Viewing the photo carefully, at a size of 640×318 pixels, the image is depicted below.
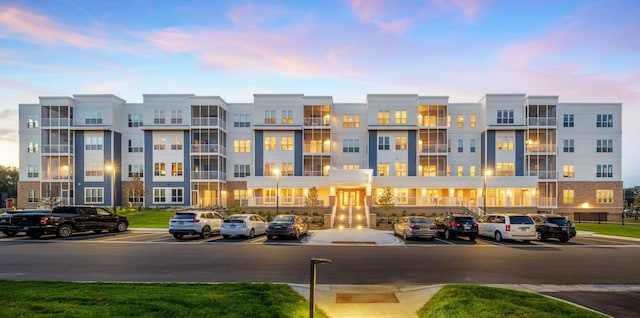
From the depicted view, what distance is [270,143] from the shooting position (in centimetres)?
4850

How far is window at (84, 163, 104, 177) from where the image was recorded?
163 ft

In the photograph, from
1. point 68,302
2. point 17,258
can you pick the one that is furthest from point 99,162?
point 68,302

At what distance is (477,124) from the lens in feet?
A: 161

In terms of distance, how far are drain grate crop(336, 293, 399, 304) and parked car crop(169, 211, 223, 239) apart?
15.2m

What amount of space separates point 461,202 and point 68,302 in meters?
38.8

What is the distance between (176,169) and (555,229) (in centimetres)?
4326

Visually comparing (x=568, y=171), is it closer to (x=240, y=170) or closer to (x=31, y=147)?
(x=240, y=170)

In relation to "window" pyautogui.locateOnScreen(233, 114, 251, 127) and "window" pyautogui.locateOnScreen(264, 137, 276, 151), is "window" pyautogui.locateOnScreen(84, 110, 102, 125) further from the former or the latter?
"window" pyautogui.locateOnScreen(264, 137, 276, 151)

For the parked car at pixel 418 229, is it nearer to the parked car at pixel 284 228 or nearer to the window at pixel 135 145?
the parked car at pixel 284 228

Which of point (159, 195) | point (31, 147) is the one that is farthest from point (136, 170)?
point (31, 147)

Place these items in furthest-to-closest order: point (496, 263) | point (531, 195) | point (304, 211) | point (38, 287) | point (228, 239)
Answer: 1. point (531, 195)
2. point (304, 211)
3. point (228, 239)
4. point (496, 263)
5. point (38, 287)

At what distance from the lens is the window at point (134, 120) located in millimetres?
51656

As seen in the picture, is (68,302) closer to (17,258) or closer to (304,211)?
(17,258)

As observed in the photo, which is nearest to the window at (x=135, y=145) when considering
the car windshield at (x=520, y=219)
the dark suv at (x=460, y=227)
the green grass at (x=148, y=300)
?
the dark suv at (x=460, y=227)
